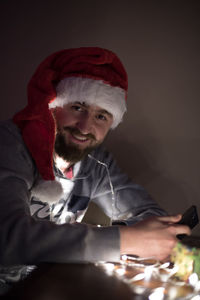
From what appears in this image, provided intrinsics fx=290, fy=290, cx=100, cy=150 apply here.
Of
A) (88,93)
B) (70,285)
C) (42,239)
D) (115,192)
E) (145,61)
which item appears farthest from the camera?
(145,61)

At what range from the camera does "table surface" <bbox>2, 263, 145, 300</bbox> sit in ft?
1.82

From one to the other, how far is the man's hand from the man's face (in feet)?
1.57

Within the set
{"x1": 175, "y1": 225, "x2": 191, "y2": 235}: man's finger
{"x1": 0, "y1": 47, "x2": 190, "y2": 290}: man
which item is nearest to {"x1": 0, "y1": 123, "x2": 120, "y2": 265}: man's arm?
{"x1": 0, "y1": 47, "x2": 190, "y2": 290}: man

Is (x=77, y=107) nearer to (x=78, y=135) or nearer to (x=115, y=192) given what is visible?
(x=78, y=135)

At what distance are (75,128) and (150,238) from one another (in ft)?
1.85

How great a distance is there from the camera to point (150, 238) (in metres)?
0.82

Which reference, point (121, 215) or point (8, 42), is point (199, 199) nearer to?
point (121, 215)

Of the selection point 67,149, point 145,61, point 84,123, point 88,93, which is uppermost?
point 145,61

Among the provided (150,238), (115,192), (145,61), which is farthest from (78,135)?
(145,61)

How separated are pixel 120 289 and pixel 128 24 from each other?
1409mm

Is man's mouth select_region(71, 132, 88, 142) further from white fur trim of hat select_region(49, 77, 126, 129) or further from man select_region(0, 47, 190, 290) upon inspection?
white fur trim of hat select_region(49, 77, 126, 129)

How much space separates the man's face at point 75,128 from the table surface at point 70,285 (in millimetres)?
567

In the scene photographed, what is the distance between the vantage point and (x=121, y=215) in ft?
4.50

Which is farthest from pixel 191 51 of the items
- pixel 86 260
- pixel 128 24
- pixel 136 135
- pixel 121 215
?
pixel 86 260
